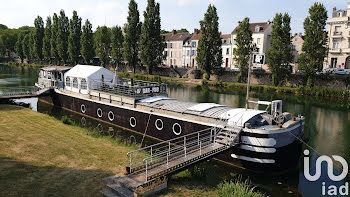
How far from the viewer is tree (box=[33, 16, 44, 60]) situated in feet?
365

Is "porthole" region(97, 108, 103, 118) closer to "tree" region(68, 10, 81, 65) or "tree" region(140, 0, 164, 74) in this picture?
"tree" region(140, 0, 164, 74)

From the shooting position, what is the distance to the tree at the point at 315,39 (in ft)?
164

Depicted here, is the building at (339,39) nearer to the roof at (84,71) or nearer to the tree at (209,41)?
the tree at (209,41)

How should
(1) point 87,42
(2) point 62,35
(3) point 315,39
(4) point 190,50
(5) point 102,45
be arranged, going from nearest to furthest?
1. (3) point 315,39
2. (1) point 87,42
3. (5) point 102,45
4. (4) point 190,50
5. (2) point 62,35

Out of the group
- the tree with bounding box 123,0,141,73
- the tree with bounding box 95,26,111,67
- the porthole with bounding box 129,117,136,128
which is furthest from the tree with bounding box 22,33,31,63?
the porthole with bounding box 129,117,136,128

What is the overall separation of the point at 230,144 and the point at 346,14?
61.5m

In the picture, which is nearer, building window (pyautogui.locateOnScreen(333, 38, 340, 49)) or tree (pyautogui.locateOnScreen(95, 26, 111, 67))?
building window (pyautogui.locateOnScreen(333, 38, 340, 49))

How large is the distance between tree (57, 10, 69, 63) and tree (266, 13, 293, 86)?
72657mm

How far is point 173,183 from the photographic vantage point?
13.3m

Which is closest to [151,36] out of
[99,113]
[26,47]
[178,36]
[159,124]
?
[178,36]

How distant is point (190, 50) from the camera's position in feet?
289

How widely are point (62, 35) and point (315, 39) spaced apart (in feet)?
269

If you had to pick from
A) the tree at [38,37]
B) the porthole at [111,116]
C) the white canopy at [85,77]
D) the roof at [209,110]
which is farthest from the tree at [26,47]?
the roof at [209,110]

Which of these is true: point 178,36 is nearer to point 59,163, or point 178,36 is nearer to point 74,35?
point 74,35
